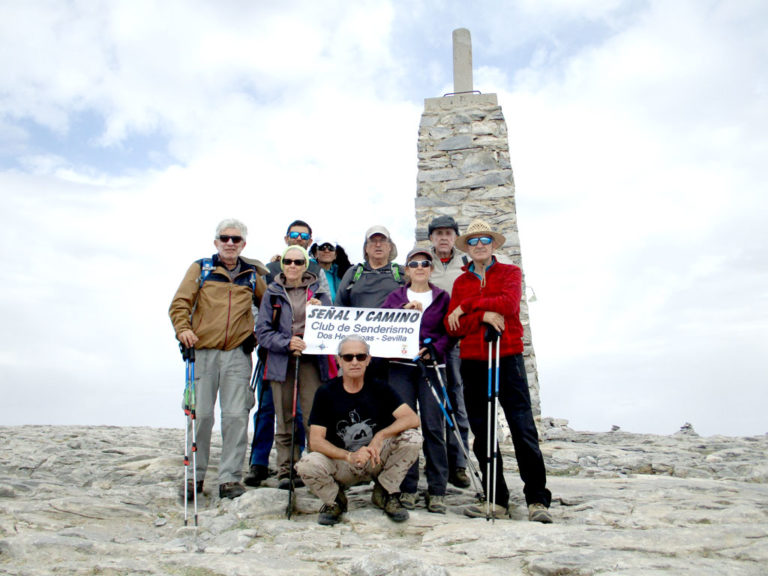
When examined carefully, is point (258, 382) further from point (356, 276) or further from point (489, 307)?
point (489, 307)

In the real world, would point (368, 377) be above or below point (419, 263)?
below

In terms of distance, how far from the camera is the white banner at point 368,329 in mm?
5371

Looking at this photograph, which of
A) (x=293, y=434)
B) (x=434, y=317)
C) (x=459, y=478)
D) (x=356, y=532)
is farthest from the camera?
(x=459, y=478)

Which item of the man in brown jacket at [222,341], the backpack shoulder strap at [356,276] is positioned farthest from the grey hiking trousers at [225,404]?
the backpack shoulder strap at [356,276]

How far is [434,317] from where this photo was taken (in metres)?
5.43

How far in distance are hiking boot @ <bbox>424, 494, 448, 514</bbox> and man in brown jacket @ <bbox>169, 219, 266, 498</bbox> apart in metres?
1.74

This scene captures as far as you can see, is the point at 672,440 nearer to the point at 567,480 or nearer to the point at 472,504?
the point at 567,480

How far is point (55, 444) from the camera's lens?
348 inches

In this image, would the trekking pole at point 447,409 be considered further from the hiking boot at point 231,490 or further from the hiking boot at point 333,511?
the hiking boot at point 231,490

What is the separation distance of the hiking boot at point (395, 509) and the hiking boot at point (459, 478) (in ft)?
4.56

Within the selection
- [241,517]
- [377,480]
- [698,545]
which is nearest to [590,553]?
[698,545]

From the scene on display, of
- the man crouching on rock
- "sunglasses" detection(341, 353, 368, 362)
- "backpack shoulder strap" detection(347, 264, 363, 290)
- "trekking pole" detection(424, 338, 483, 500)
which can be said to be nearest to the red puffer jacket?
"trekking pole" detection(424, 338, 483, 500)

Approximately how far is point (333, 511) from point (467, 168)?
22.6 ft

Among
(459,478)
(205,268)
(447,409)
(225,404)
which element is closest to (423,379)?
(447,409)
